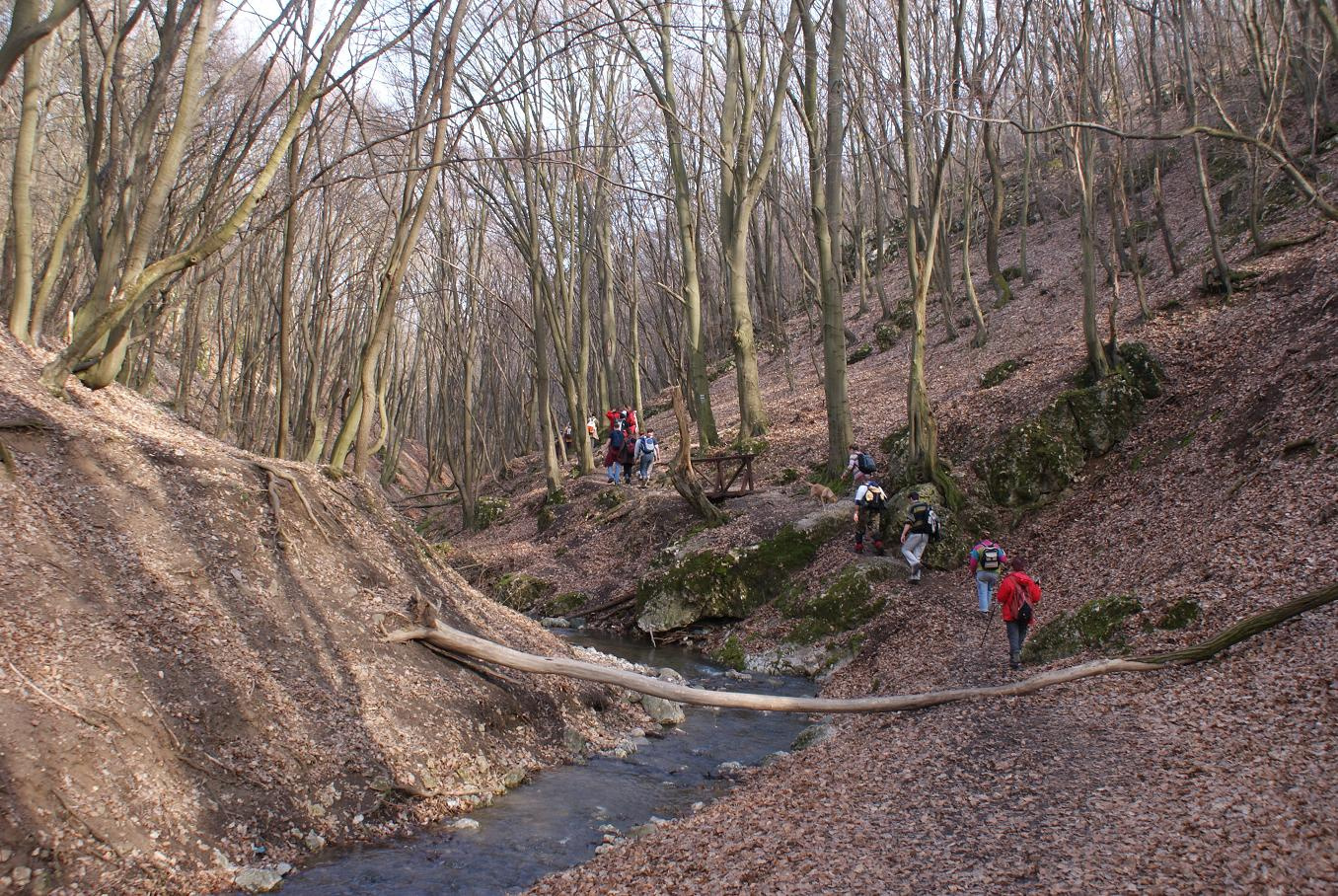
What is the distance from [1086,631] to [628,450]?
1468cm

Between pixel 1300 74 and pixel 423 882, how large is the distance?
25696mm

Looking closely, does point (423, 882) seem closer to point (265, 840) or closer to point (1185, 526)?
point (265, 840)

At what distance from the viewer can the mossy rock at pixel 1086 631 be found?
9.00 meters

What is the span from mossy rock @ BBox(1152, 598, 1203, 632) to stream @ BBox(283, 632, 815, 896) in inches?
161

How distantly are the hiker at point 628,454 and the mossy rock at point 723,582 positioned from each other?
6.99 m

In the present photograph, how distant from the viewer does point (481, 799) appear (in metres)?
7.36

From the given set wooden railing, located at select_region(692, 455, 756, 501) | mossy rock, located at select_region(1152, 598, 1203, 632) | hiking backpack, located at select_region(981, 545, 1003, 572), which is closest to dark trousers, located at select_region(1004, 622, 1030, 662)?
mossy rock, located at select_region(1152, 598, 1203, 632)

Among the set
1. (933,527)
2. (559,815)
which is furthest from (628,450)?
(559,815)

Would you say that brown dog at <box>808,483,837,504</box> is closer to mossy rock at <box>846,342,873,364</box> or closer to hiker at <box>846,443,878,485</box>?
hiker at <box>846,443,878,485</box>

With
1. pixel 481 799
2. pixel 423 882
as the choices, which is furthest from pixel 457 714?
pixel 423 882

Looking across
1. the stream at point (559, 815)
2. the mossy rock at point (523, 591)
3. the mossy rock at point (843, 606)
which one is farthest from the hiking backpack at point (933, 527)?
the mossy rock at point (523, 591)

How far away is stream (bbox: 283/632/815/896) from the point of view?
590cm

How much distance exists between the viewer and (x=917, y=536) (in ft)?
44.1

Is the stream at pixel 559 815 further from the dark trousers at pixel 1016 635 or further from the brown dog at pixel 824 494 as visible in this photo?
the brown dog at pixel 824 494
